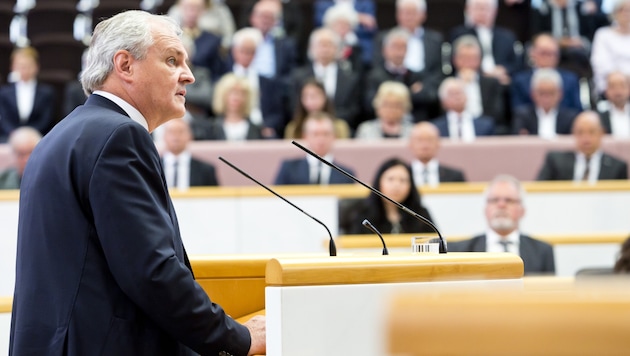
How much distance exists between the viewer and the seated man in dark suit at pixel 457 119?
7445 mm

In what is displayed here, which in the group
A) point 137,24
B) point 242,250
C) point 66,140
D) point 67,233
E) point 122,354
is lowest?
point 242,250

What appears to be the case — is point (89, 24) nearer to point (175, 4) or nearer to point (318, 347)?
point (175, 4)

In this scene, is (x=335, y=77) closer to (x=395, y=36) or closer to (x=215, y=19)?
(x=395, y=36)

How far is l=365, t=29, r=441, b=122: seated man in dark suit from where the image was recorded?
782 centimetres

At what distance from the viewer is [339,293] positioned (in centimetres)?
177

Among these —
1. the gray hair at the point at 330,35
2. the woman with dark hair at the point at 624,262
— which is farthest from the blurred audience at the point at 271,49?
the woman with dark hair at the point at 624,262

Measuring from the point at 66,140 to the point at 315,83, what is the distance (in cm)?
541

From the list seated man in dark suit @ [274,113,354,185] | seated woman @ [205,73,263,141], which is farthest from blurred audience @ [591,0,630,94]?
seated woman @ [205,73,263,141]

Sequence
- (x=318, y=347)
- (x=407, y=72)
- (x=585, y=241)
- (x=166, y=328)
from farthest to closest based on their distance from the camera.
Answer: (x=407, y=72) < (x=585, y=241) < (x=166, y=328) < (x=318, y=347)

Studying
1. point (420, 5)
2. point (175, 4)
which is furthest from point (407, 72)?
point (175, 4)

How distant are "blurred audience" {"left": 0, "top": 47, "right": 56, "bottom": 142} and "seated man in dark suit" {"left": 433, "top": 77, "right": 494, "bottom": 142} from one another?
320cm

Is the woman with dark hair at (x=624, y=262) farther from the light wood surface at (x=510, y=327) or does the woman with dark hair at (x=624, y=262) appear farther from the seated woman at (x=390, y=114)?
the seated woman at (x=390, y=114)

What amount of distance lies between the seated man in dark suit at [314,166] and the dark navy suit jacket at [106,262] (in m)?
4.71

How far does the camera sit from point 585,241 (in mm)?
5094
